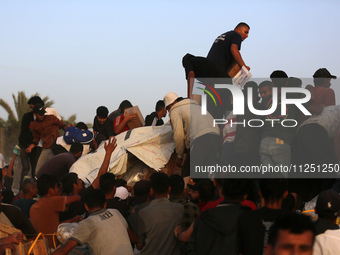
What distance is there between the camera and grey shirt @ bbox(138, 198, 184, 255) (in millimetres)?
6434

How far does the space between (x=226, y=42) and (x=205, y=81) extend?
0.88 meters

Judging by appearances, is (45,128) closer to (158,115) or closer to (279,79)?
(158,115)

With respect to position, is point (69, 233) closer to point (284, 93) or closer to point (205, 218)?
point (205, 218)

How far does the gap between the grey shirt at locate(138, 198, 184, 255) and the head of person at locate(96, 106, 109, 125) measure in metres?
6.14

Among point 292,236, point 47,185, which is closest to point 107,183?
point 47,185

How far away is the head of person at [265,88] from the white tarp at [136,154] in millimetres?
2914

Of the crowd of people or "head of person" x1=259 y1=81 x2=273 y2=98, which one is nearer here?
the crowd of people

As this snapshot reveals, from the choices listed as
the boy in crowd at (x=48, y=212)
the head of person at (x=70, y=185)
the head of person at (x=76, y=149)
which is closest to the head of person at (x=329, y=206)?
the boy in crowd at (x=48, y=212)

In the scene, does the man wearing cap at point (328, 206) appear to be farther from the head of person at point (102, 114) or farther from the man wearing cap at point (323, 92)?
the head of person at point (102, 114)

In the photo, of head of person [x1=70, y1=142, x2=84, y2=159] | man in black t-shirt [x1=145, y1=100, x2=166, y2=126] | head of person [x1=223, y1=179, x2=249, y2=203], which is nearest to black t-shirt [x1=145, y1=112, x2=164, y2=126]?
man in black t-shirt [x1=145, y1=100, x2=166, y2=126]

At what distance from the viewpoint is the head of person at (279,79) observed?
851 cm

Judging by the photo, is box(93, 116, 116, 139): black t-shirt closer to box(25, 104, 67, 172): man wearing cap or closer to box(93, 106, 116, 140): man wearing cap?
box(93, 106, 116, 140): man wearing cap

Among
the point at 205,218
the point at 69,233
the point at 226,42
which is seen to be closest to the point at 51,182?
the point at 69,233

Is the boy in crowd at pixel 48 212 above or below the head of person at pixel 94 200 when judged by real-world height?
below
